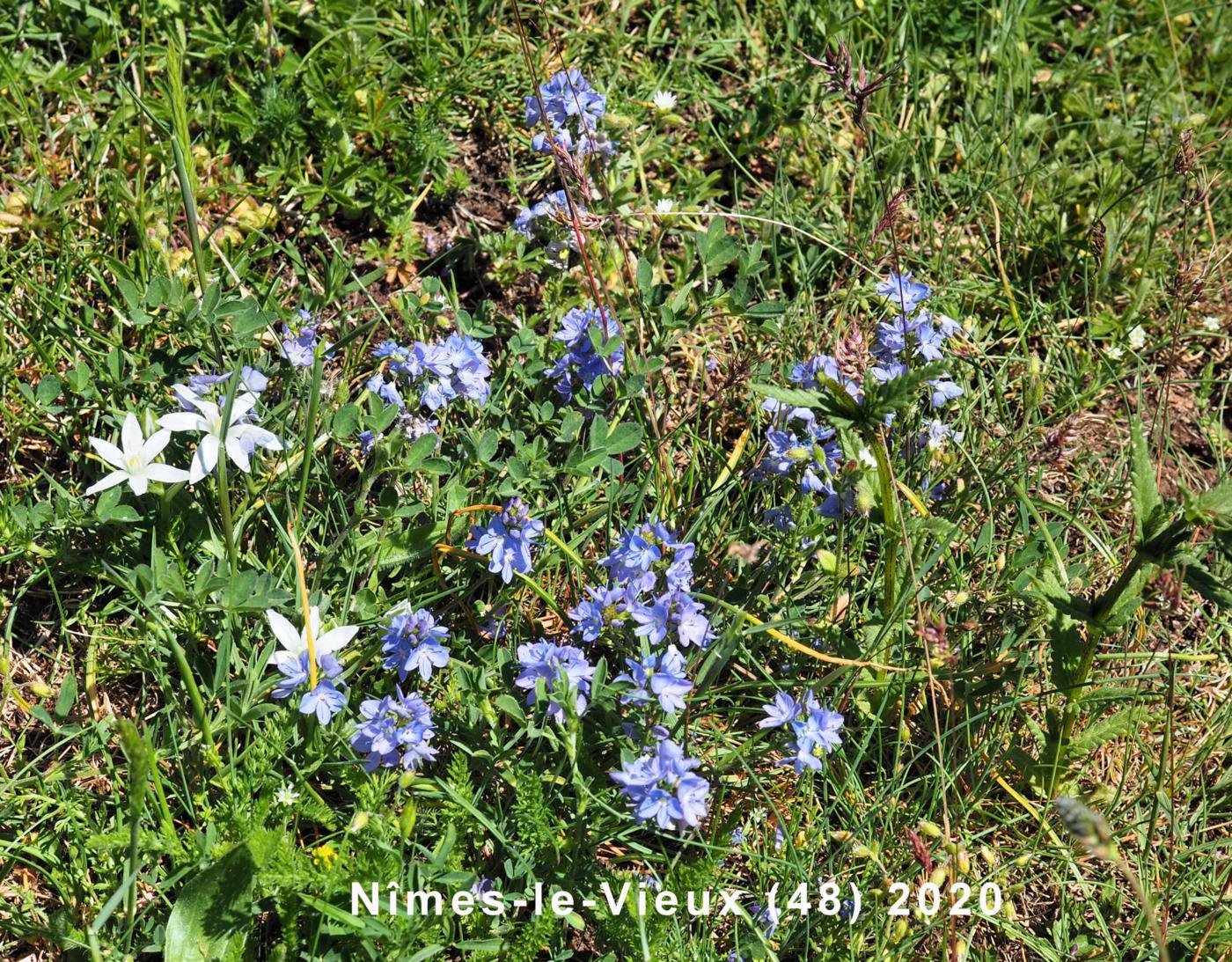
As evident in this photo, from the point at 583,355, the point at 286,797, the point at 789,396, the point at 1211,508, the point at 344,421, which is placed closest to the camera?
the point at 1211,508

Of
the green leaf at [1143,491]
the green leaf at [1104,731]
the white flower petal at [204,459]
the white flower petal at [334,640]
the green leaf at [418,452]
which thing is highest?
the green leaf at [1143,491]

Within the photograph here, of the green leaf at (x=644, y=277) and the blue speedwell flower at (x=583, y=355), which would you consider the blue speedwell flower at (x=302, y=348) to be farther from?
the green leaf at (x=644, y=277)

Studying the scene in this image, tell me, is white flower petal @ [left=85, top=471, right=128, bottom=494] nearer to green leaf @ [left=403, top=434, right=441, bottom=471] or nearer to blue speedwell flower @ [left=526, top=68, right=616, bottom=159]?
green leaf @ [left=403, top=434, right=441, bottom=471]

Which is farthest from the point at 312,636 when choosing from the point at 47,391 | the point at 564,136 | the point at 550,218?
the point at 564,136

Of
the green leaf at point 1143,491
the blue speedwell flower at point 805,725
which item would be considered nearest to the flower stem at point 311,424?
the blue speedwell flower at point 805,725

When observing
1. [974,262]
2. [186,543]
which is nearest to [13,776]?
[186,543]

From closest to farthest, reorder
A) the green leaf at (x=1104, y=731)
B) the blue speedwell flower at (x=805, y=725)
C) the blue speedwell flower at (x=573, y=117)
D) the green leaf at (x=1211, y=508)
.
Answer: the green leaf at (x=1211, y=508) → the blue speedwell flower at (x=805, y=725) → the green leaf at (x=1104, y=731) → the blue speedwell flower at (x=573, y=117)

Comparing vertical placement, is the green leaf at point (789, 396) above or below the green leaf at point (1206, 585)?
above

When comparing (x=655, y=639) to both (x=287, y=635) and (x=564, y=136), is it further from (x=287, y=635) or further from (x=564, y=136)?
(x=564, y=136)
